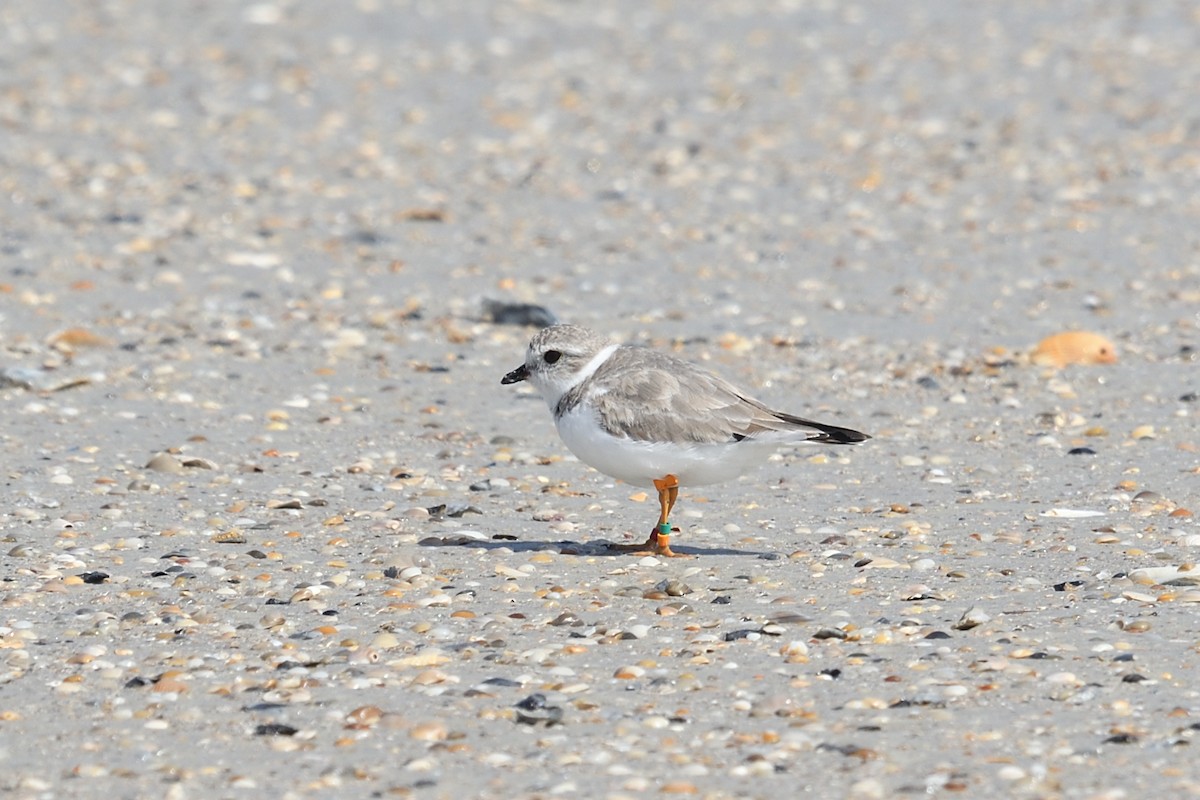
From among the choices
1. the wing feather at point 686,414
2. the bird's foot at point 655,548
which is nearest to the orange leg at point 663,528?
the bird's foot at point 655,548

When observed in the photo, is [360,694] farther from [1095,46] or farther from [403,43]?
[1095,46]

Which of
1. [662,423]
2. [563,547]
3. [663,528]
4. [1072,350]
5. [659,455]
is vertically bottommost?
[563,547]

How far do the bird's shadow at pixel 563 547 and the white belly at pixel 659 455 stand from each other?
12.0 inches

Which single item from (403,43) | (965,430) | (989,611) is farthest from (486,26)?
(989,611)

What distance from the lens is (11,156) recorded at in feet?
46.7

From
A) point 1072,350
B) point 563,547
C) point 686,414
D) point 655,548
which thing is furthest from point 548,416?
point 1072,350

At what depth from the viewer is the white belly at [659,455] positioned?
6.61 m

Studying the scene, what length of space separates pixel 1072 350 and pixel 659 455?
4064 millimetres

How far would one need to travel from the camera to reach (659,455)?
6.61 metres

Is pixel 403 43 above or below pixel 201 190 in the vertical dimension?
above

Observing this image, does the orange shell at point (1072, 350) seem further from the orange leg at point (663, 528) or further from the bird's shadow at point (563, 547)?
the orange leg at point (663, 528)

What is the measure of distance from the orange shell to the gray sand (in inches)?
4.1

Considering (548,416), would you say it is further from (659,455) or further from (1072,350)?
(1072,350)

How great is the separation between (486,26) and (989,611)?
556 inches
